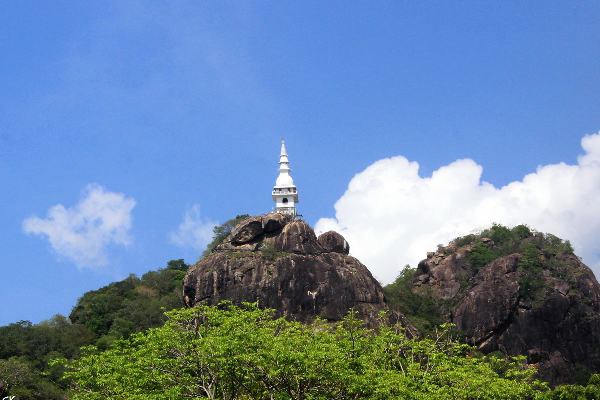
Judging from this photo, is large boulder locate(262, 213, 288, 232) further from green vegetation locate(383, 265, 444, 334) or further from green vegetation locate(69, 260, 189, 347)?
green vegetation locate(383, 265, 444, 334)

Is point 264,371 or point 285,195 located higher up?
point 285,195

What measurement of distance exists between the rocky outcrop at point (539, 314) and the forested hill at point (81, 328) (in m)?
35.2

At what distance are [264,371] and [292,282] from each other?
36480mm

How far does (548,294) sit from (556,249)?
10.5 meters

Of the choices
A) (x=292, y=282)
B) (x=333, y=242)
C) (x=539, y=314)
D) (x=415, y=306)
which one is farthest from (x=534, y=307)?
(x=292, y=282)

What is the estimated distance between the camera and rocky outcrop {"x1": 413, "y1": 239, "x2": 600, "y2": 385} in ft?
225

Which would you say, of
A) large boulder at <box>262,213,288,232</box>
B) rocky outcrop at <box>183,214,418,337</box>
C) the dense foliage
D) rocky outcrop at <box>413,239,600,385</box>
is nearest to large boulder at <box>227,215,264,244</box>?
large boulder at <box>262,213,288,232</box>

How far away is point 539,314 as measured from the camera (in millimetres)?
70375

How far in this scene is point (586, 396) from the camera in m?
35.8

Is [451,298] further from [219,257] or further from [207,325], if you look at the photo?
[207,325]

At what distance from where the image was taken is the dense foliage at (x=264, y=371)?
82.1 ft

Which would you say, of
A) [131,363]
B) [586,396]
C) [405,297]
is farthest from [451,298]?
[131,363]

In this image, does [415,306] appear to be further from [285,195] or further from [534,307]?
[285,195]

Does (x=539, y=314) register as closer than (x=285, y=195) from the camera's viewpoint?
Yes
